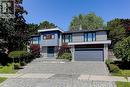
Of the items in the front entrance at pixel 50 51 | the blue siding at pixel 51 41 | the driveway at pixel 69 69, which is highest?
the blue siding at pixel 51 41

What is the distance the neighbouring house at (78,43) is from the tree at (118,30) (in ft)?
46.1

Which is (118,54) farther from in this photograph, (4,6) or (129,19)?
(129,19)

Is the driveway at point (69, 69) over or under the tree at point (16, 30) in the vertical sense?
under

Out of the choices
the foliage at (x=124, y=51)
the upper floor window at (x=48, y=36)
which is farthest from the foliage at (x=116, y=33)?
the foliage at (x=124, y=51)

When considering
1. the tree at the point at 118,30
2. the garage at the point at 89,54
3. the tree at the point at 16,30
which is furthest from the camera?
the tree at the point at 118,30

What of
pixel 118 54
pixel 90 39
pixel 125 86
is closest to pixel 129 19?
pixel 90 39

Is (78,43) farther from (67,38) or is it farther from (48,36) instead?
(48,36)

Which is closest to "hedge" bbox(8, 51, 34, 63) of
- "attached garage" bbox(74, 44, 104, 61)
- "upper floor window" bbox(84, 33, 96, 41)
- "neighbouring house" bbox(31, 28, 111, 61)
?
"attached garage" bbox(74, 44, 104, 61)

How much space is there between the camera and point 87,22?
261 feet

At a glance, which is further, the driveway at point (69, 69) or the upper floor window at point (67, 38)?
the upper floor window at point (67, 38)

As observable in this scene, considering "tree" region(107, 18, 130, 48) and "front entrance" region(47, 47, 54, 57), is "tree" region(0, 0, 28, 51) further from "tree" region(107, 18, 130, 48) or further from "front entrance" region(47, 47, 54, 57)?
"tree" region(107, 18, 130, 48)

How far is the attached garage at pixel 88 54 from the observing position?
4100cm

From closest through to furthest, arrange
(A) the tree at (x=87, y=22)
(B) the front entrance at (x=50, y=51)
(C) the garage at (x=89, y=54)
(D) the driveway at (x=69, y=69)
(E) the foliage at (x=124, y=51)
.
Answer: (D) the driveway at (x=69, y=69) < (E) the foliage at (x=124, y=51) < (C) the garage at (x=89, y=54) < (B) the front entrance at (x=50, y=51) < (A) the tree at (x=87, y=22)

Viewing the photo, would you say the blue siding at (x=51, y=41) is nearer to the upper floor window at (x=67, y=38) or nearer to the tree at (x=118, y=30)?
the upper floor window at (x=67, y=38)
